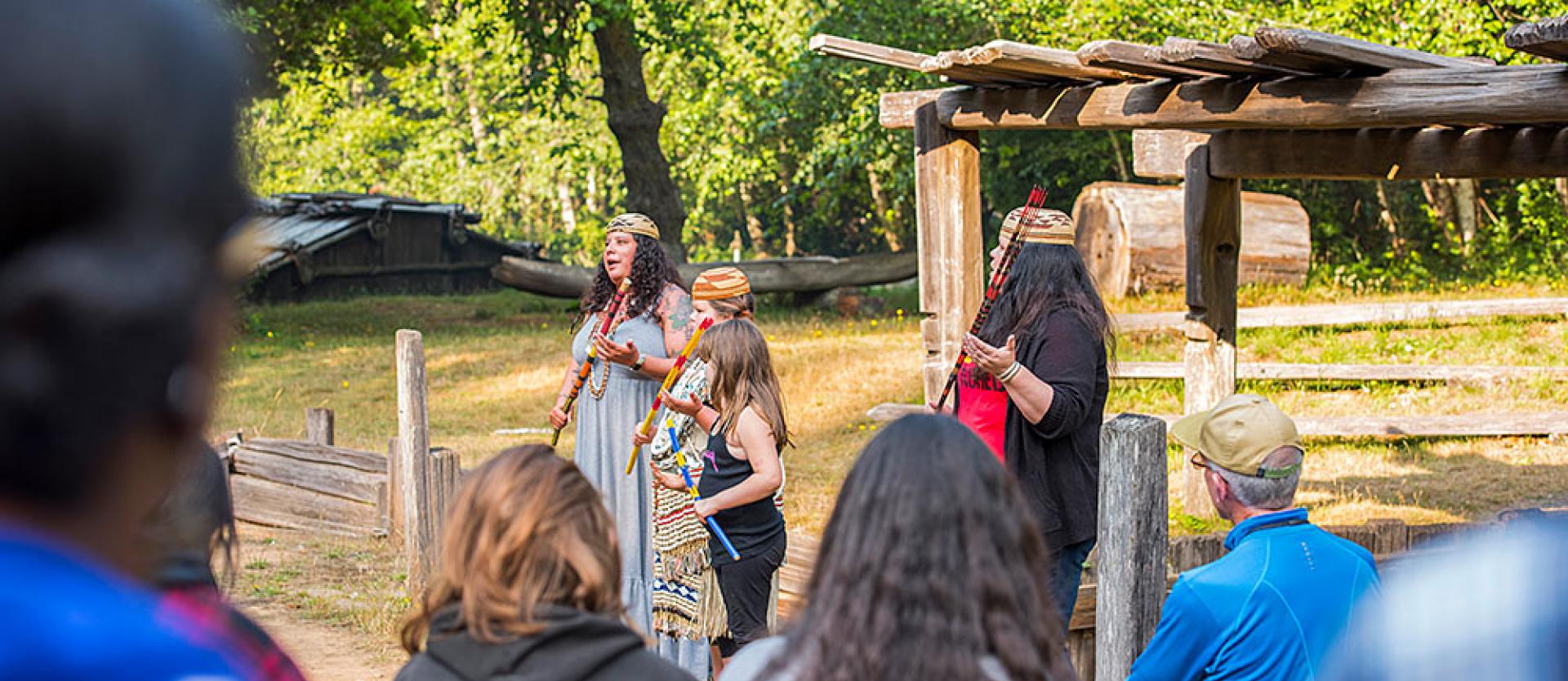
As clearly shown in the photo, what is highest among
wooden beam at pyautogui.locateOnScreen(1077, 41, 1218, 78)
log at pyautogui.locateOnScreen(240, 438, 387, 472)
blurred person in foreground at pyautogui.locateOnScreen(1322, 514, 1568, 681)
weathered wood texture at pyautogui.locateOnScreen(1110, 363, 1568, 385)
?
wooden beam at pyautogui.locateOnScreen(1077, 41, 1218, 78)

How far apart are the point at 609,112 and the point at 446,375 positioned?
5.48m

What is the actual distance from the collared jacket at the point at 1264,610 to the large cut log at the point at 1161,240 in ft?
45.8

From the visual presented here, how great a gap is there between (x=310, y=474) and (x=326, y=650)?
2874 mm

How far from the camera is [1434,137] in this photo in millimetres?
6730

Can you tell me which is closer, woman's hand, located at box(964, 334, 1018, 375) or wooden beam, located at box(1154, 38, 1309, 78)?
woman's hand, located at box(964, 334, 1018, 375)

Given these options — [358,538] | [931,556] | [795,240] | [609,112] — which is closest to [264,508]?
[358,538]

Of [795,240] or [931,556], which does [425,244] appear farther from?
[931,556]

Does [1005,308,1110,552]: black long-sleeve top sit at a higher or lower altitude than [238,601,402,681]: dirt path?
higher

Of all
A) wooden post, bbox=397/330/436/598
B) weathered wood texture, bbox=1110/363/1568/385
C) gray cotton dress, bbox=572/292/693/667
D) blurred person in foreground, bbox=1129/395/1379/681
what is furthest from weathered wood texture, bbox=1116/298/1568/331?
blurred person in foreground, bbox=1129/395/1379/681

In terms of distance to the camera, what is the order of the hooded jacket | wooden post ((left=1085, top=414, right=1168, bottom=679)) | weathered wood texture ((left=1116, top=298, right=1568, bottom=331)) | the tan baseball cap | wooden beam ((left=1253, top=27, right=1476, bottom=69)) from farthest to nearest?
weathered wood texture ((left=1116, top=298, right=1568, bottom=331))
wooden beam ((left=1253, top=27, right=1476, bottom=69))
wooden post ((left=1085, top=414, right=1168, bottom=679))
the tan baseball cap
the hooded jacket

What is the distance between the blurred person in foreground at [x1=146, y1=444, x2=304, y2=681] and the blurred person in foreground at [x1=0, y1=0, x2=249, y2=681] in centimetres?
17

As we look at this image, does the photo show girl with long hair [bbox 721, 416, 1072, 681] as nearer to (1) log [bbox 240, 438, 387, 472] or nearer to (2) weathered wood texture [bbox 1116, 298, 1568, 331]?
(1) log [bbox 240, 438, 387, 472]

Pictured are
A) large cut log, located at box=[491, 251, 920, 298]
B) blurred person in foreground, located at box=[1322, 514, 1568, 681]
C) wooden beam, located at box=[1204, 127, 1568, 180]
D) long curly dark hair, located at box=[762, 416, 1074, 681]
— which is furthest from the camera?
large cut log, located at box=[491, 251, 920, 298]

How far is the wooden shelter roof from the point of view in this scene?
206 inches
